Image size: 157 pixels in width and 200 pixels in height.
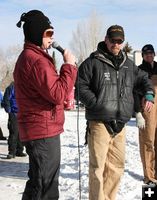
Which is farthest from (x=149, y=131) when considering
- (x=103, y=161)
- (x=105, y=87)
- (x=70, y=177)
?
(x=105, y=87)

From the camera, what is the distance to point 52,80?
3586mm

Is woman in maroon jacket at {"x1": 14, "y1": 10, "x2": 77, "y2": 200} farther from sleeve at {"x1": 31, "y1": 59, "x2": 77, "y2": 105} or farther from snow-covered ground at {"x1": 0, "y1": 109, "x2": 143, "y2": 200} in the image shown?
snow-covered ground at {"x1": 0, "y1": 109, "x2": 143, "y2": 200}

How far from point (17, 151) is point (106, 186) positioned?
4.67 m

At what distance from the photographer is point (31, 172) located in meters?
3.88

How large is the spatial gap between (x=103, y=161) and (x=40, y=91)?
5.16 feet

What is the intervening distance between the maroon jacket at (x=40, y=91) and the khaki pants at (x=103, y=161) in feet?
3.39

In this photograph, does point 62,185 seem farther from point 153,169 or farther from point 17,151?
point 17,151

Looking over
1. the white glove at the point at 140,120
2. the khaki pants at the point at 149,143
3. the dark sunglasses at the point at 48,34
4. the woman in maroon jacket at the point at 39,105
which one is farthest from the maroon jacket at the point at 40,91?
the khaki pants at the point at 149,143

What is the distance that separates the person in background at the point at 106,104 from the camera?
15.9ft

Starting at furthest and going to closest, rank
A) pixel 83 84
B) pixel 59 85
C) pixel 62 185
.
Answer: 1. pixel 62 185
2. pixel 83 84
3. pixel 59 85

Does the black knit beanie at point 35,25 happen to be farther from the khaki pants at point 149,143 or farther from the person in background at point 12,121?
the person in background at point 12,121

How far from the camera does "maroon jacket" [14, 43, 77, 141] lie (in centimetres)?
360

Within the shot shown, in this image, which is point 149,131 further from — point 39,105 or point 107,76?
point 39,105

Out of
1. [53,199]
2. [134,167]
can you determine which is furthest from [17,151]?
[53,199]
